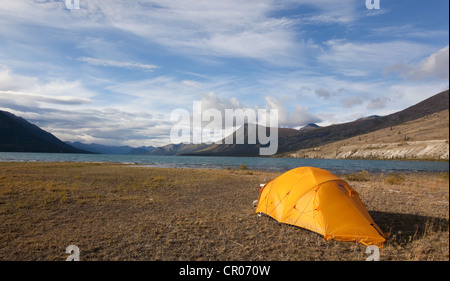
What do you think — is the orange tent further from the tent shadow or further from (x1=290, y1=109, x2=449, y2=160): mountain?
(x1=290, y1=109, x2=449, y2=160): mountain

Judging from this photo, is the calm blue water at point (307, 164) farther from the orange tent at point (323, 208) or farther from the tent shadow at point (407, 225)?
the orange tent at point (323, 208)

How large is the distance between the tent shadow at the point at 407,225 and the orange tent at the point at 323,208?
1.03 metres

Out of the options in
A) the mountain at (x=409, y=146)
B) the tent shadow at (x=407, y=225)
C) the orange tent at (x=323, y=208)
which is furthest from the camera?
the mountain at (x=409, y=146)

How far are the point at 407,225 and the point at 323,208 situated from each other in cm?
451

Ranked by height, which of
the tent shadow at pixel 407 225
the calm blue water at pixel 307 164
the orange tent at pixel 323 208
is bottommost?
the calm blue water at pixel 307 164

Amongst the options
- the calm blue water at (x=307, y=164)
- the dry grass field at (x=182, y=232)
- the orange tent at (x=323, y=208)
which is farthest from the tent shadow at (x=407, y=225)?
the calm blue water at (x=307, y=164)

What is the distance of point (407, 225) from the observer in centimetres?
1062

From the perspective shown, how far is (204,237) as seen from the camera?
8945mm

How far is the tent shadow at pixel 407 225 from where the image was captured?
30.3ft

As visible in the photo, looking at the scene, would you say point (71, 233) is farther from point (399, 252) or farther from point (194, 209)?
point (399, 252)
